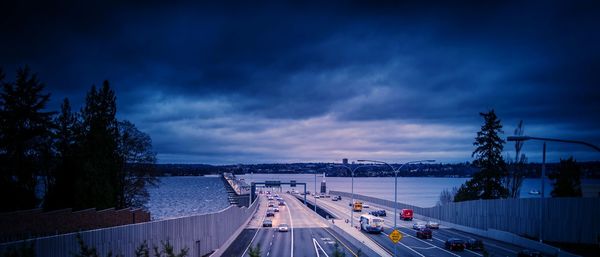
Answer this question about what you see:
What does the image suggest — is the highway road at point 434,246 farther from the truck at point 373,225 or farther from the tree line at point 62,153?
the tree line at point 62,153

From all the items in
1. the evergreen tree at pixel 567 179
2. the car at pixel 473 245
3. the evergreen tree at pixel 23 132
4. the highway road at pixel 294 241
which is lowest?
the highway road at pixel 294 241

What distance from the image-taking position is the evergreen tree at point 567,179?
8425 centimetres

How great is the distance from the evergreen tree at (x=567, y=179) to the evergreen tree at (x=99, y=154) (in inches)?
2938

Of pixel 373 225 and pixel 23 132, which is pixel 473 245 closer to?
pixel 373 225

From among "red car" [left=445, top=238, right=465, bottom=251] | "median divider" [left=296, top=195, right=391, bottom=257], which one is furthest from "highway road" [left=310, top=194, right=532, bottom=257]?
"median divider" [left=296, top=195, right=391, bottom=257]

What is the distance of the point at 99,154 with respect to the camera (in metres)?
52.4

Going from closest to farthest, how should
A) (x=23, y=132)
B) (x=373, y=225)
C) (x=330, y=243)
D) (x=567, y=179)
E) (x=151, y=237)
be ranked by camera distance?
(x=151, y=237) → (x=23, y=132) → (x=330, y=243) → (x=373, y=225) → (x=567, y=179)

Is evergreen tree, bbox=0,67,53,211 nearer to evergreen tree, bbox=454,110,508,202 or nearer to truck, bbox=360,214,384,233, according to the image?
truck, bbox=360,214,384,233

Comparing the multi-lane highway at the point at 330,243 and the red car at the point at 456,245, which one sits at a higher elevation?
the red car at the point at 456,245

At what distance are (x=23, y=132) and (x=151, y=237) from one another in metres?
24.7

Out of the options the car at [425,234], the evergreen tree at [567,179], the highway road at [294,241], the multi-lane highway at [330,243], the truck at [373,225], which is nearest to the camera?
the multi-lane highway at [330,243]

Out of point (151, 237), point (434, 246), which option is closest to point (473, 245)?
point (434, 246)

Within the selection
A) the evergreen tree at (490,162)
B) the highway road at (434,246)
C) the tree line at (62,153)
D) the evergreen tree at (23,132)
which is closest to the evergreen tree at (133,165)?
the tree line at (62,153)

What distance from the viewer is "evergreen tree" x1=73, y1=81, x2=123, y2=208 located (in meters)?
47.7
